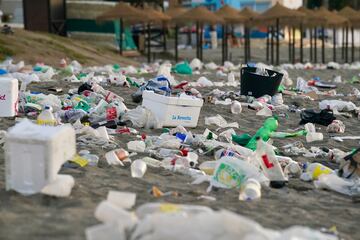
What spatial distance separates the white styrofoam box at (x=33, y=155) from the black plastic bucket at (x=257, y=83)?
613 centimetres

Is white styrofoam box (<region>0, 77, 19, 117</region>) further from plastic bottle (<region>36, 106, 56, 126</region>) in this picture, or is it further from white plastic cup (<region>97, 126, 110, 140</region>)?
white plastic cup (<region>97, 126, 110, 140</region>)

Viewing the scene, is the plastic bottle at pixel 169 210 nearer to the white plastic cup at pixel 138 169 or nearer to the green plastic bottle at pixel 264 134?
the white plastic cup at pixel 138 169

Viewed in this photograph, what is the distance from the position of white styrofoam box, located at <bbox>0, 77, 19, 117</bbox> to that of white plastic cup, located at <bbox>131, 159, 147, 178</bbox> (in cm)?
224

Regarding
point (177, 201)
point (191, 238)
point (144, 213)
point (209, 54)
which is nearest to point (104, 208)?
point (144, 213)

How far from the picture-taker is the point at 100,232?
3.35 m

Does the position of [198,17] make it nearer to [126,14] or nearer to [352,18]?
[126,14]

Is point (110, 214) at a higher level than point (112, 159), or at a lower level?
higher

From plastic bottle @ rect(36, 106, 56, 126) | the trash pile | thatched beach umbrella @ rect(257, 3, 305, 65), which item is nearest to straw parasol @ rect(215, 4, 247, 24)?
thatched beach umbrella @ rect(257, 3, 305, 65)

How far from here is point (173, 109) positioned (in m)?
7.61

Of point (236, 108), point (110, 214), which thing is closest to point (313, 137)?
point (236, 108)

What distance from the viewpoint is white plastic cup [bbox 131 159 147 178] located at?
531 cm

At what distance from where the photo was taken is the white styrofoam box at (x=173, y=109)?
7.59 metres

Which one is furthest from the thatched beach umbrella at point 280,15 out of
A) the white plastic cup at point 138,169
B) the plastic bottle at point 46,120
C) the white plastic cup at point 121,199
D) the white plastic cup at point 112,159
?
the white plastic cup at point 121,199

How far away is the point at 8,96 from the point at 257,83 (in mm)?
4136
